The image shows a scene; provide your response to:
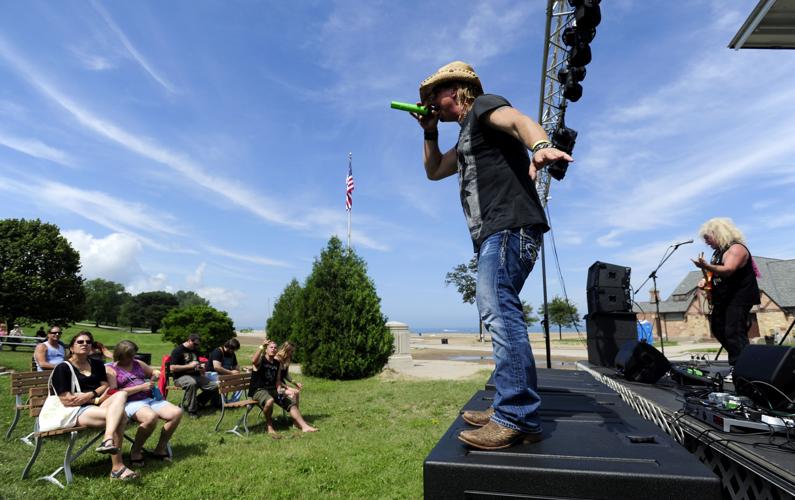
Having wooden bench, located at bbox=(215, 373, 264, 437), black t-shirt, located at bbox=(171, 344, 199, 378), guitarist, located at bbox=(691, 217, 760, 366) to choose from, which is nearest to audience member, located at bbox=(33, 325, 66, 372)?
black t-shirt, located at bbox=(171, 344, 199, 378)

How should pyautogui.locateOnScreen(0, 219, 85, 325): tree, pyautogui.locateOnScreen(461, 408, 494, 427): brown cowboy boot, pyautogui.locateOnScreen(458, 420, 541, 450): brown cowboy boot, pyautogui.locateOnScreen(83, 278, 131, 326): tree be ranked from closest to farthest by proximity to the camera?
1. pyautogui.locateOnScreen(458, 420, 541, 450): brown cowboy boot
2. pyautogui.locateOnScreen(461, 408, 494, 427): brown cowboy boot
3. pyautogui.locateOnScreen(0, 219, 85, 325): tree
4. pyautogui.locateOnScreen(83, 278, 131, 326): tree

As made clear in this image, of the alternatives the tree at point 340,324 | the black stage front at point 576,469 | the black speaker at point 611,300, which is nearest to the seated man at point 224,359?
the tree at point 340,324

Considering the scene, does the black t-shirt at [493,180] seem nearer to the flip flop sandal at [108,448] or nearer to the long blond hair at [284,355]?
the flip flop sandal at [108,448]

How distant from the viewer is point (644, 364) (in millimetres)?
4824

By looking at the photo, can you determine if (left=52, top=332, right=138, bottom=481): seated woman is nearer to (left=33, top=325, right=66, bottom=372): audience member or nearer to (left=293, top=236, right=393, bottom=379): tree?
(left=33, top=325, right=66, bottom=372): audience member

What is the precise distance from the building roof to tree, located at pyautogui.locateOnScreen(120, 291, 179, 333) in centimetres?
7354

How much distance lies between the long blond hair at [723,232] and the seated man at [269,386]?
5.62 metres

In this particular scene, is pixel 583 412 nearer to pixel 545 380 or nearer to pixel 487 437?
pixel 487 437

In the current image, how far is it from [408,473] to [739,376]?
112 inches

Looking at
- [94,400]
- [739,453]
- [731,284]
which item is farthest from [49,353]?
[731,284]

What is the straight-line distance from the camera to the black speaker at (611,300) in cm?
784

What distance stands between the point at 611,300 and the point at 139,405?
7.37 m

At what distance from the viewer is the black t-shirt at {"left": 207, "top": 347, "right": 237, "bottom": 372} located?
27.9 ft

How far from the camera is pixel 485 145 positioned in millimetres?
2189
